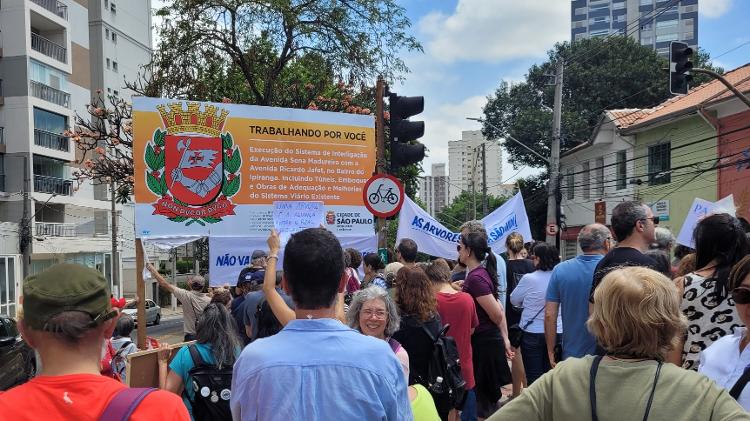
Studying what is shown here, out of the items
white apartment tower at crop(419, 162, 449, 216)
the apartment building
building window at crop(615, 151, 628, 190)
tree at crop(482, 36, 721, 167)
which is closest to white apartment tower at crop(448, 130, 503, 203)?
white apartment tower at crop(419, 162, 449, 216)

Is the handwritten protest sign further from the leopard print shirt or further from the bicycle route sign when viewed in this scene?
the leopard print shirt

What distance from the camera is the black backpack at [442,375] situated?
422 centimetres

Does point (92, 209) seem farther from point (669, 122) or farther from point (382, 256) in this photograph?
point (382, 256)

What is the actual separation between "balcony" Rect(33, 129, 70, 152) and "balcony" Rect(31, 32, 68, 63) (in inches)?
181

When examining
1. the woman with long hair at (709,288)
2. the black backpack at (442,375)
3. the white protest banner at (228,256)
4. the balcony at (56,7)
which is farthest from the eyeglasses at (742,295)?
the balcony at (56,7)

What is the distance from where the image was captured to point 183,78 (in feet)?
49.2

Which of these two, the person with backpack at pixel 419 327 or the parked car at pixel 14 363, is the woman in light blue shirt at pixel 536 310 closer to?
the person with backpack at pixel 419 327

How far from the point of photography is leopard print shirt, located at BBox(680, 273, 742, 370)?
10.3 ft

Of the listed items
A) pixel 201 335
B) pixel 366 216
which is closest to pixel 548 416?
pixel 201 335

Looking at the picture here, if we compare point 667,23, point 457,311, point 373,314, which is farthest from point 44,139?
point 667,23

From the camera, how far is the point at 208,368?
13.2ft

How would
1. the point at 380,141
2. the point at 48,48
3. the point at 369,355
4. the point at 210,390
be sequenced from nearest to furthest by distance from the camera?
the point at 369,355 → the point at 210,390 → the point at 380,141 → the point at 48,48

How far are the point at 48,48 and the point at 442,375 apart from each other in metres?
38.2

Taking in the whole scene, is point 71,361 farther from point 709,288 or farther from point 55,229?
point 55,229
